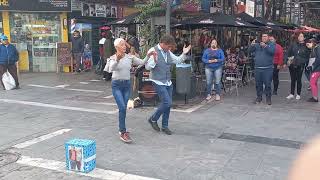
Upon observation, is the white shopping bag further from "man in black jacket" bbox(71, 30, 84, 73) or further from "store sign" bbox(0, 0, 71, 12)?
"store sign" bbox(0, 0, 71, 12)

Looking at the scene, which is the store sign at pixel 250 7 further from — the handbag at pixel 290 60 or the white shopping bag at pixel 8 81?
the white shopping bag at pixel 8 81

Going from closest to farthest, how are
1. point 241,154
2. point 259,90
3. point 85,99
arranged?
point 241,154, point 259,90, point 85,99

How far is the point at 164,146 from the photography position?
6598 millimetres

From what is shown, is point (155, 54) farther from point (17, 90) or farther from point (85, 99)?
point (17, 90)

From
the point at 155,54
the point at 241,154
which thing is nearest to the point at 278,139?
the point at 241,154

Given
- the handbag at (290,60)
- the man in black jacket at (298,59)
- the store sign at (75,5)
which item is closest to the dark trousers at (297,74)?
the man in black jacket at (298,59)

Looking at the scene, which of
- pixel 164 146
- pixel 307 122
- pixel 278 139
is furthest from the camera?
pixel 307 122

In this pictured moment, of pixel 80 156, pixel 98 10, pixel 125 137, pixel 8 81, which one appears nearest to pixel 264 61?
pixel 125 137

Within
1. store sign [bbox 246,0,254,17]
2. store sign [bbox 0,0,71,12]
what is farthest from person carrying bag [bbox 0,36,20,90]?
store sign [bbox 246,0,254,17]

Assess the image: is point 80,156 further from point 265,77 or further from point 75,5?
point 75,5

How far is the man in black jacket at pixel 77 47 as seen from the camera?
1684cm

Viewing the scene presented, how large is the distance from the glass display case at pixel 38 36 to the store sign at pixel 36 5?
44cm

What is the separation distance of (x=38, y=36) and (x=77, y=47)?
1.72 meters

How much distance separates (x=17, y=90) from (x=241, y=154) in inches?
325
